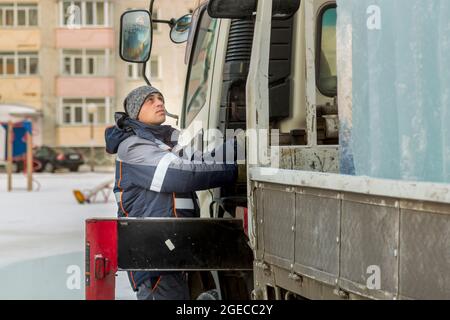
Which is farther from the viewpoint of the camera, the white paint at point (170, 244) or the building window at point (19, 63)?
the building window at point (19, 63)

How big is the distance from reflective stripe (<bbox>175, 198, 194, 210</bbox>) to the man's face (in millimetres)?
411

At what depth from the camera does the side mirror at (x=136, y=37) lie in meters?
5.69

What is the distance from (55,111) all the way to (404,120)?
5191 cm

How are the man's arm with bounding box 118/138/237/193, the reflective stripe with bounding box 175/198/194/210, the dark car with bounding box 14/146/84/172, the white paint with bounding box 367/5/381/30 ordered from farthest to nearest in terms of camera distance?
the dark car with bounding box 14/146/84/172 → the reflective stripe with bounding box 175/198/194/210 → the man's arm with bounding box 118/138/237/193 → the white paint with bounding box 367/5/381/30

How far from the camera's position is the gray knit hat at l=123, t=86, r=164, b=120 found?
467 cm

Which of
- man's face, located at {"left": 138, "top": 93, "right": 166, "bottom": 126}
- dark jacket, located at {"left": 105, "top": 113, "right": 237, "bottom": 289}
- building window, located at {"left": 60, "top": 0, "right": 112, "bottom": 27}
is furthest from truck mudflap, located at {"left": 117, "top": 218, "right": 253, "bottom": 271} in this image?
building window, located at {"left": 60, "top": 0, "right": 112, "bottom": 27}

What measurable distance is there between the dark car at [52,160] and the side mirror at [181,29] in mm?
36895

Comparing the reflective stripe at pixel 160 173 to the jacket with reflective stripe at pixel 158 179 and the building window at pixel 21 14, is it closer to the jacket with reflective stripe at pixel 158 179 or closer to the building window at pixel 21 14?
the jacket with reflective stripe at pixel 158 179

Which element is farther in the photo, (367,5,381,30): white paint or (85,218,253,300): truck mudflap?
(85,218,253,300): truck mudflap

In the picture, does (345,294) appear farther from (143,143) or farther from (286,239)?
(143,143)

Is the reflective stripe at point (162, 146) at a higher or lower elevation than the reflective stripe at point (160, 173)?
higher

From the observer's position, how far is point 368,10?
3.01 meters

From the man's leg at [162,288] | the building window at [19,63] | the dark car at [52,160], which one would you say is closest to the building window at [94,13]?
the building window at [19,63]

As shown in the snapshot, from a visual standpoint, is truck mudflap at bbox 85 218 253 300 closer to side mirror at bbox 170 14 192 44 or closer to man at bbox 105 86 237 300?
man at bbox 105 86 237 300
